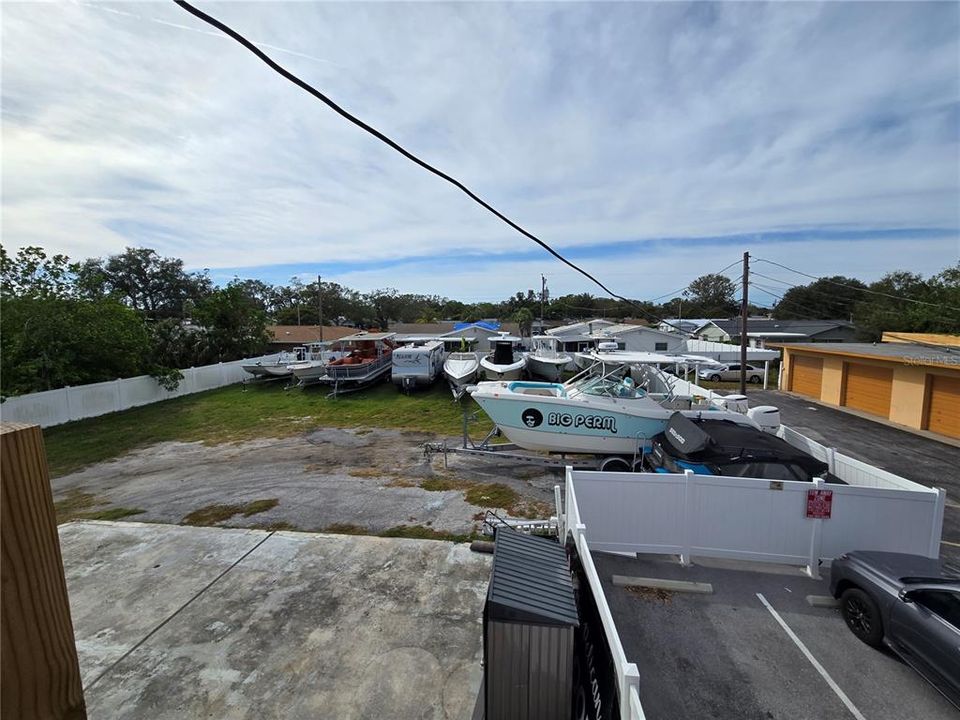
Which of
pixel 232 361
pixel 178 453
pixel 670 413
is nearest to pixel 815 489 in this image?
pixel 670 413

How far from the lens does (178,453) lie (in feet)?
37.8

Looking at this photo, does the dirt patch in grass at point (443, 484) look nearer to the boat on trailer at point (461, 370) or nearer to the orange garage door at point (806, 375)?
the boat on trailer at point (461, 370)

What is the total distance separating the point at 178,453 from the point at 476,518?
872 centimetres

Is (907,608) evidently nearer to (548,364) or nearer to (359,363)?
(548,364)

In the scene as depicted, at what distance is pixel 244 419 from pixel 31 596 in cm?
1575

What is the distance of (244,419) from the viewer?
15133mm

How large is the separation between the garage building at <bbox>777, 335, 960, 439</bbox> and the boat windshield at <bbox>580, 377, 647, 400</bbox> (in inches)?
407

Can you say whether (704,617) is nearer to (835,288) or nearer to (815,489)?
(815,489)

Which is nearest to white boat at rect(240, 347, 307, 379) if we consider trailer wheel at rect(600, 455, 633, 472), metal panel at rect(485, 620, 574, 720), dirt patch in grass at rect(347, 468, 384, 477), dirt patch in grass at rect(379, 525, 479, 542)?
dirt patch in grass at rect(347, 468, 384, 477)

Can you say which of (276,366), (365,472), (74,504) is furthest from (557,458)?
(276,366)

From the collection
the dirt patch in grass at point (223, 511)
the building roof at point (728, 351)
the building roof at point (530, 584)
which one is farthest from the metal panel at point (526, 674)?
the building roof at point (728, 351)

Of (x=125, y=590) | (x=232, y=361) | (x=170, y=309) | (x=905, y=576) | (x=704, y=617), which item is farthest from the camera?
(x=170, y=309)

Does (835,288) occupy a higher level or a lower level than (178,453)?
higher

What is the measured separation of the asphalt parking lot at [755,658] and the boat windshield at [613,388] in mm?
3883
